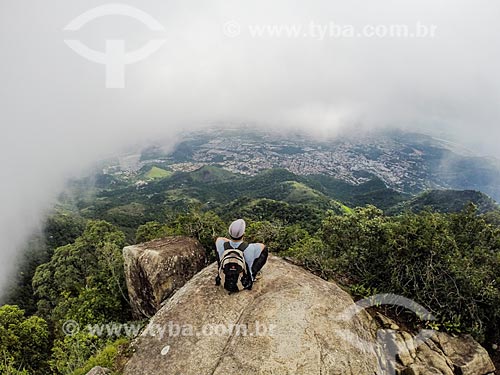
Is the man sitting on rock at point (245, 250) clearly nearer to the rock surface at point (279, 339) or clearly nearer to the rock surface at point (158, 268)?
the rock surface at point (279, 339)

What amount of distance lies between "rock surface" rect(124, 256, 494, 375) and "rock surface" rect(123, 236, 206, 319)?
4.06m

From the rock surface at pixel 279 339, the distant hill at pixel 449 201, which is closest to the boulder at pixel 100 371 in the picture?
the rock surface at pixel 279 339

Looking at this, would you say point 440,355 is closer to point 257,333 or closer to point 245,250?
point 257,333

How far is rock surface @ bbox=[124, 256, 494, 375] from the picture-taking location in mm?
6086

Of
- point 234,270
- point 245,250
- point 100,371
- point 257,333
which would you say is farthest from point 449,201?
point 100,371

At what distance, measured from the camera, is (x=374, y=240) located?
34.9ft

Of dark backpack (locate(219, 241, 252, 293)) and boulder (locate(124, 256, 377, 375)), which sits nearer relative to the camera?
boulder (locate(124, 256, 377, 375))

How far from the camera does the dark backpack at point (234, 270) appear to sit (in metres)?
7.53

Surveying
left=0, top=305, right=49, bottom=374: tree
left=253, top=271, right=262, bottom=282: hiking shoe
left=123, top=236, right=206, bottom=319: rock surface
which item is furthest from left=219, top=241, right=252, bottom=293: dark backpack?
left=0, top=305, right=49, bottom=374: tree

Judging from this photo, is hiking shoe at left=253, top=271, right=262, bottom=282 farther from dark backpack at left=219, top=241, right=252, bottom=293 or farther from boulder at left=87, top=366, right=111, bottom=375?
boulder at left=87, top=366, right=111, bottom=375

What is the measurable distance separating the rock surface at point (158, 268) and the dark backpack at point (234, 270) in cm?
515

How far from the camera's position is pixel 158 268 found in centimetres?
1220

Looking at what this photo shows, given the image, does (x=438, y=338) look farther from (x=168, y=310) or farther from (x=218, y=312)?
(x=168, y=310)

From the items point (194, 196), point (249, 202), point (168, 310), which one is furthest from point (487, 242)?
point (194, 196)
